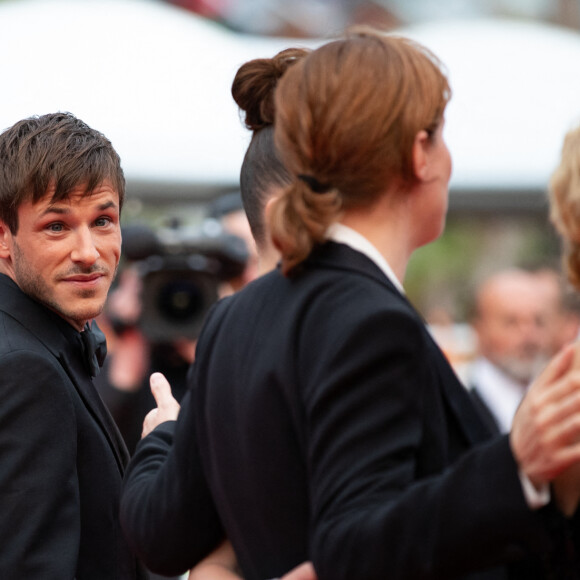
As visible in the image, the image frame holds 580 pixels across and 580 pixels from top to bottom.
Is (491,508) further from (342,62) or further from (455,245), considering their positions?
(455,245)

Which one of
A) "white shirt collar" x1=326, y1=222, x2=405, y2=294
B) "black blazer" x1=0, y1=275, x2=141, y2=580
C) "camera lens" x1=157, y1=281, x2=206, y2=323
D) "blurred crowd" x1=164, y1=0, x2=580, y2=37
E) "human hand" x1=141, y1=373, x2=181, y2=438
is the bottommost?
"blurred crowd" x1=164, y1=0, x2=580, y2=37

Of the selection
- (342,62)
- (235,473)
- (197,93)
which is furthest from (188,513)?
(197,93)

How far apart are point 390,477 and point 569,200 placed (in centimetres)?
48

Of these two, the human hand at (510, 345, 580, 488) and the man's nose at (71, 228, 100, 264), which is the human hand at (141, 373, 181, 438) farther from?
the human hand at (510, 345, 580, 488)

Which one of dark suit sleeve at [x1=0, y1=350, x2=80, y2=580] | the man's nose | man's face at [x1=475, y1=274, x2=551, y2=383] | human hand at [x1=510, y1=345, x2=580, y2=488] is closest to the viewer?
human hand at [x1=510, y1=345, x2=580, y2=488]

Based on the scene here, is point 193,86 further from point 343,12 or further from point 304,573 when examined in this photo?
point 304,573

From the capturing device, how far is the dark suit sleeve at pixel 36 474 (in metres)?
1.90

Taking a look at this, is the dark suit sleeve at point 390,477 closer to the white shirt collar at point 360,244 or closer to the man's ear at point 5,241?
the white shirt collar at point 360,244

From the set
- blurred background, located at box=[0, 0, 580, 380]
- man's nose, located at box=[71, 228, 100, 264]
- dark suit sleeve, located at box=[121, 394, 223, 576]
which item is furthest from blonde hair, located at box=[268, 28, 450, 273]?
blurred background, located at box=[0, 0, 580, 380]

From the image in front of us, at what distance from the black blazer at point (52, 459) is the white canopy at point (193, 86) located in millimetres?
8526

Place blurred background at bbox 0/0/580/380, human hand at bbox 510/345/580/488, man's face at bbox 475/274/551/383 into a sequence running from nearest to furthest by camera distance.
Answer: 1. human hand at bbox 510/345/580/488
2. man's face at bbox 475/274/551/383
3. blurred background at bbox 0/0/580/380

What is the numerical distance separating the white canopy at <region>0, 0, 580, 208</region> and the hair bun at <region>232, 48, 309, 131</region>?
856 centimetres

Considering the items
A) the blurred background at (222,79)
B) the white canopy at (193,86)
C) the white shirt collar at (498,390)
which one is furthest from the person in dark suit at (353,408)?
the white canopy at (193,86)

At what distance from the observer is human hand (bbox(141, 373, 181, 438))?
1913 mm
